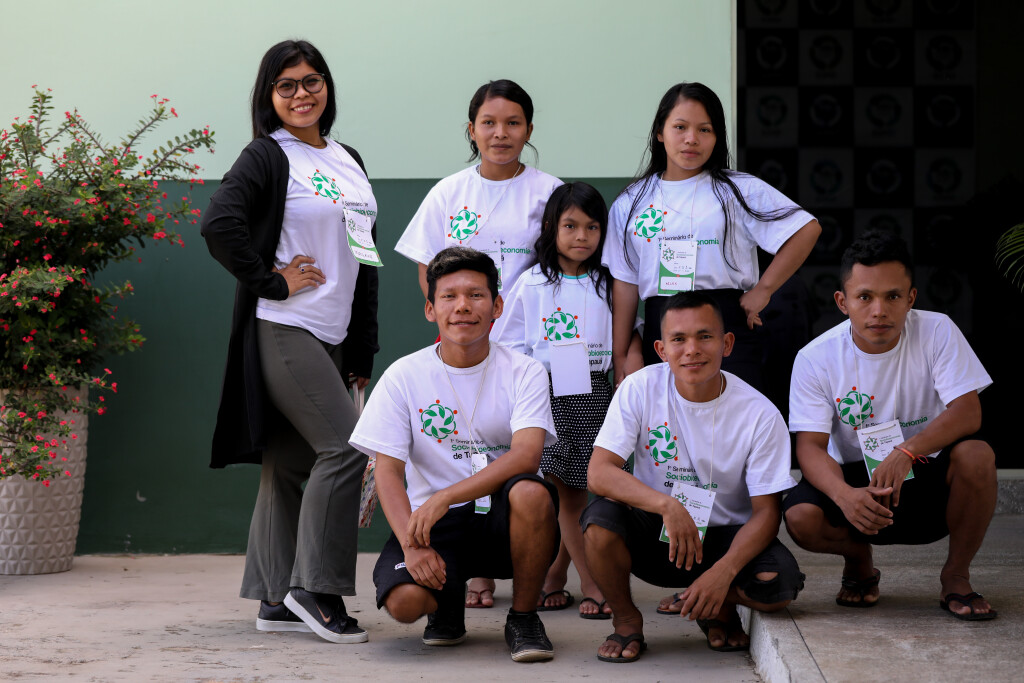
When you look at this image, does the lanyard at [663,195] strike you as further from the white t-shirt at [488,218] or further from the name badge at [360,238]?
the name badge at [360,238]

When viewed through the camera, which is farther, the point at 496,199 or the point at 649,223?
the point at 496,199

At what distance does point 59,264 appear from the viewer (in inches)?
156

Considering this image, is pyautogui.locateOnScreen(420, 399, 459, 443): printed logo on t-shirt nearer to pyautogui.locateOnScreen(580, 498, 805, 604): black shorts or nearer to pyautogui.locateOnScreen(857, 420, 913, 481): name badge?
pyautogui.locateOnScreen(580, 498, 805, 604): black shorts

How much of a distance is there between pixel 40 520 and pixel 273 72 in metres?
1.96

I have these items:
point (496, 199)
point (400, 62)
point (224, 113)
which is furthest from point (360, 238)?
point (224, 113)

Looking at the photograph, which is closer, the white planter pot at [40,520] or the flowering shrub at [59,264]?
the flowering shrub at [59,264]

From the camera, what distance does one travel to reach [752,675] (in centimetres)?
268

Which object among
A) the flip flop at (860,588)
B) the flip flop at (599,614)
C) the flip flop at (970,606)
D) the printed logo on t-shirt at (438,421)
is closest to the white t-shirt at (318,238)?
the printed logo on t-shirt at (438,421)

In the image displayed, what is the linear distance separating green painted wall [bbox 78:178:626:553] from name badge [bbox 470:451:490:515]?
1550mm

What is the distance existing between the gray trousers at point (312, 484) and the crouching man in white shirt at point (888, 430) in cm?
122

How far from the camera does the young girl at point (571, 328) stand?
327 centimetres

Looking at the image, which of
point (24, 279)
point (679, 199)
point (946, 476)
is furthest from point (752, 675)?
point (24, 279)

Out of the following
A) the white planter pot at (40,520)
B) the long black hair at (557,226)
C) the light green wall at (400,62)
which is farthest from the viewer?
the light green wall at (400,62)

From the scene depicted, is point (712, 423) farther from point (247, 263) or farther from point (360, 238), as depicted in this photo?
point (247, 263)
